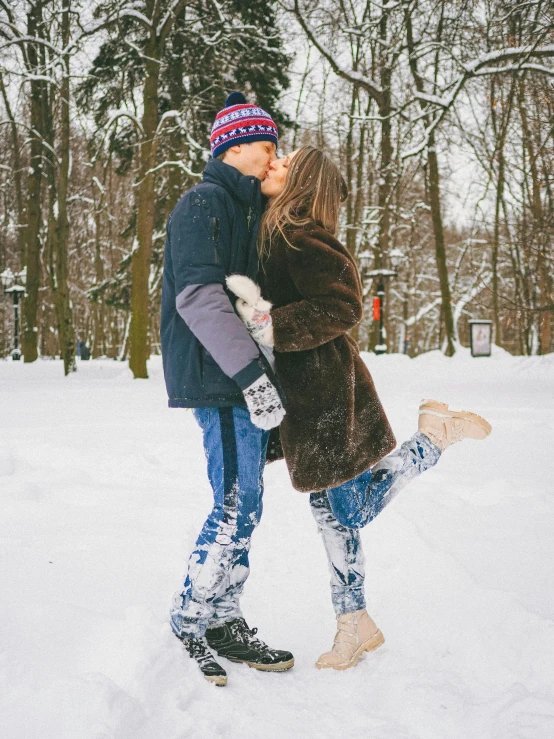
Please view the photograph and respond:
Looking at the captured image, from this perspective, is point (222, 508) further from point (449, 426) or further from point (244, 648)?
point (449, 426)

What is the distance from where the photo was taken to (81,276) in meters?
35.8

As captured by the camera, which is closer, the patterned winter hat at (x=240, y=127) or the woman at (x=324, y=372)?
the woman at (x=324, y=372)

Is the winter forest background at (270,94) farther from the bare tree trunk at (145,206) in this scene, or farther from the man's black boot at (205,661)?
the man's black boot at (205,661)

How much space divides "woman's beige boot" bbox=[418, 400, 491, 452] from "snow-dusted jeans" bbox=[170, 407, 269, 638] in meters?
0.74

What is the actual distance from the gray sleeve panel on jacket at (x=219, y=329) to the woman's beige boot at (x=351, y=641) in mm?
1039

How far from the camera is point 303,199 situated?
2400mm

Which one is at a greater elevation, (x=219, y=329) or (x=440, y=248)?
(x=440, y=248)

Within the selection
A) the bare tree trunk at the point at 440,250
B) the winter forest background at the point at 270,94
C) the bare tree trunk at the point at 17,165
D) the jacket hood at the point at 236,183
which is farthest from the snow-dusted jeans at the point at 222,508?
the bare tree trunk at the point at 17,165

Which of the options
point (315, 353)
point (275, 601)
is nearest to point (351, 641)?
point (275, 601)

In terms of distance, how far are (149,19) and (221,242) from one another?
11960mm

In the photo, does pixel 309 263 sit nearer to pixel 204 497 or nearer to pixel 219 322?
pixel 219 322

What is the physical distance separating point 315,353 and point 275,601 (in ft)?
4.39

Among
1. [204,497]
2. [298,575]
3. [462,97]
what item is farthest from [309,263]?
[462,97]

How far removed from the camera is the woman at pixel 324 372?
7.55ft
